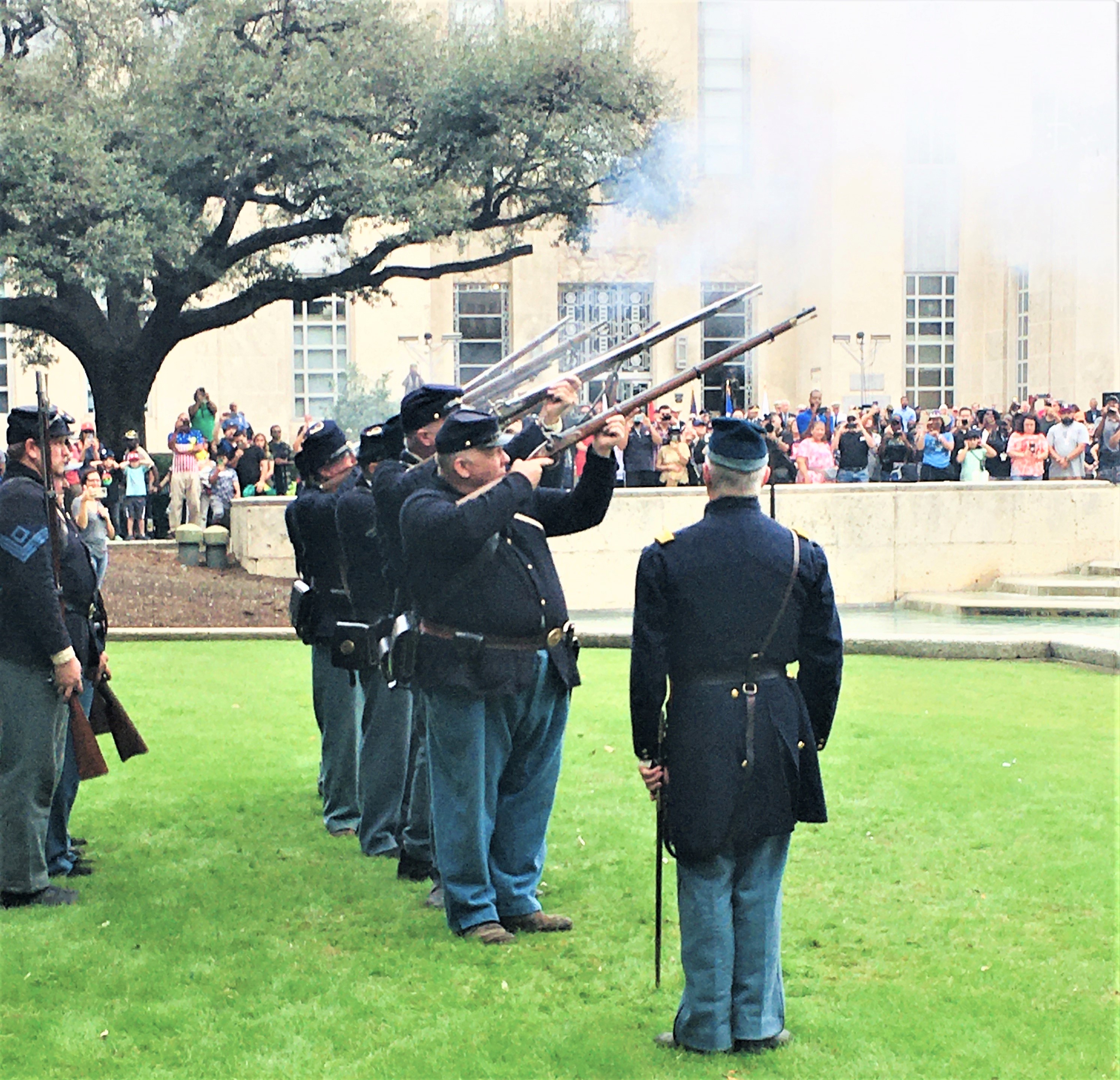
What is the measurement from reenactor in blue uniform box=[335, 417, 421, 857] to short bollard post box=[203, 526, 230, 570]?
1297 cm

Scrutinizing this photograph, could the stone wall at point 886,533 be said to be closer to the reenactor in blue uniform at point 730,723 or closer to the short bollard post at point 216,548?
the short bollard post at point 216,548

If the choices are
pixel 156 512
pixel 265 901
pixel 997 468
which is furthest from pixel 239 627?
pixel 997 468

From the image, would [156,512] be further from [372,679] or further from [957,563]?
[372,679]

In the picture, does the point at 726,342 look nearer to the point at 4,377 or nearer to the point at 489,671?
the point at 4,377

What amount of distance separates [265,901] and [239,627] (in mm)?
9606

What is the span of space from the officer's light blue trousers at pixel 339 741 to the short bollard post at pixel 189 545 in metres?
12.6

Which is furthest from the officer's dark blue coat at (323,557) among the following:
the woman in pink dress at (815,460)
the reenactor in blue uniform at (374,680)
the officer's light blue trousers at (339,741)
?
the woman in pink dress at (815,460)

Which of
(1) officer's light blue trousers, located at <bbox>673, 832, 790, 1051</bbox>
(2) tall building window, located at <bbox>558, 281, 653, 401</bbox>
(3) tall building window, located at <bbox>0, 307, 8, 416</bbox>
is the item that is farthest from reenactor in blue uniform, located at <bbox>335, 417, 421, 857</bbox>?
(3) tall building window, located at <bbox>0, 307, 8, 416</bbox>

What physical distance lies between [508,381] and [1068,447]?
1515 cm

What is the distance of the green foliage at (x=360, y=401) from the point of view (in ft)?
114

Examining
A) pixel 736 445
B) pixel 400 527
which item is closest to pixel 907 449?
pixel 400 527

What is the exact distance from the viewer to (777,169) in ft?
65.8

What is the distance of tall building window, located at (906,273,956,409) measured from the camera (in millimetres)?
40469

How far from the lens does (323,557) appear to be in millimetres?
7805
